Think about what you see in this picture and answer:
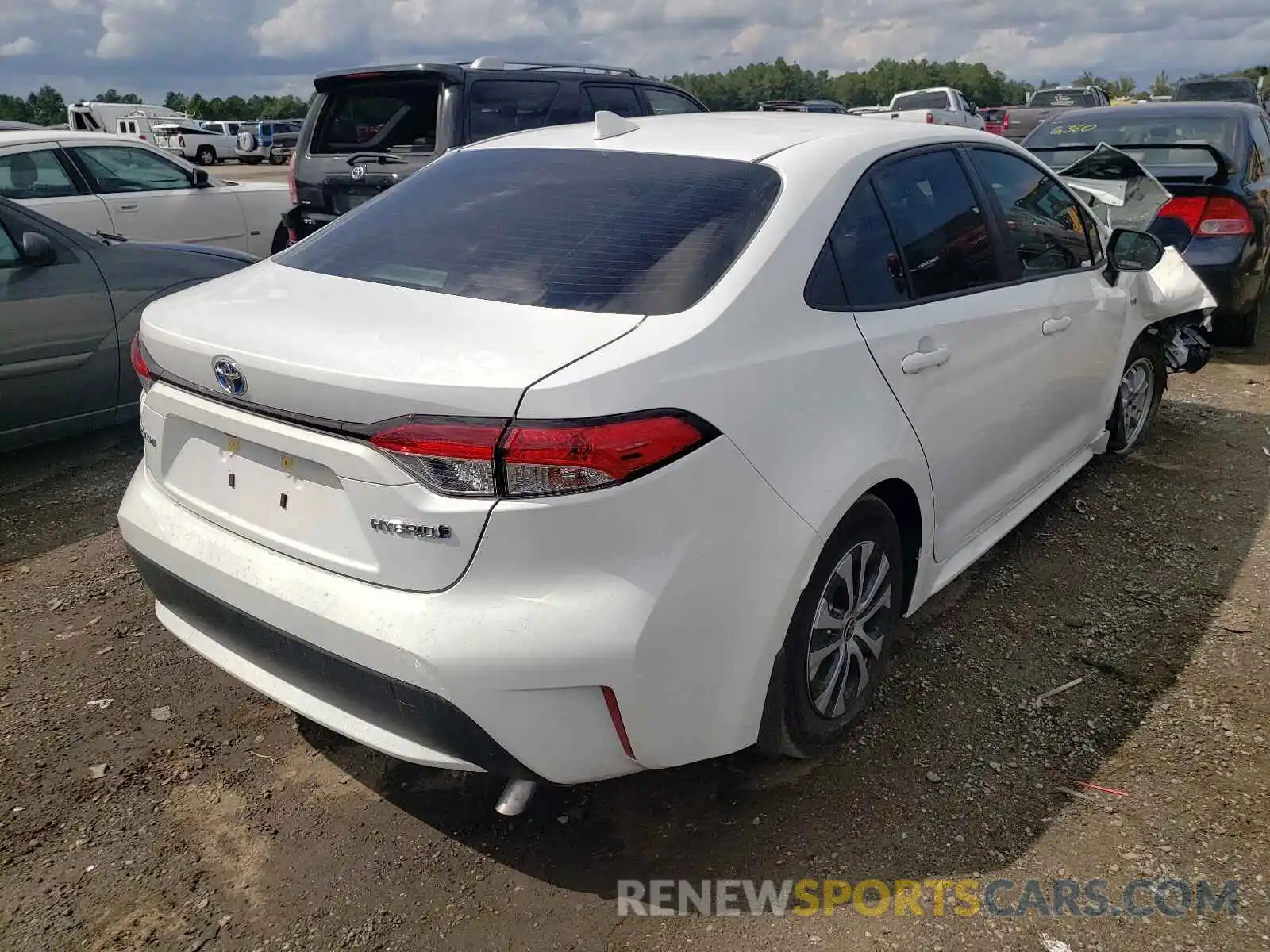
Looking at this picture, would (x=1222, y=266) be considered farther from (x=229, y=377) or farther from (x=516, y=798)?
(x=229, y=377)

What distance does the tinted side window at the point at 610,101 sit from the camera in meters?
7.37

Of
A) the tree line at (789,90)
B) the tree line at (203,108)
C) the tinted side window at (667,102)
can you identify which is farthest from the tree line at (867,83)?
the tinted side window at (667,102)

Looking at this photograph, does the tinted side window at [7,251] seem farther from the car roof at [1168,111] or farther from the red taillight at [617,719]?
the car roof at [1168,111]

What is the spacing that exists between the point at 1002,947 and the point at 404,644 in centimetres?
144

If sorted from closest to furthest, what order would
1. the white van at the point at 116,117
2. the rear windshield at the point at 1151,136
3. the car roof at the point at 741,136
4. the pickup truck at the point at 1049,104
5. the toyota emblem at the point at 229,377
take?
the toyota emblem at the point at 229,377 < the car roof at the point at 741,136 < the rear windshield at the point at 1151,136 < the pickup truck at the point at 1049,104 < the white van at the point at 116,117

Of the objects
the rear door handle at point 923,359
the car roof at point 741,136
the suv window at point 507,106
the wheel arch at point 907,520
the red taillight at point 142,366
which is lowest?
the wheel arch at point 907,520

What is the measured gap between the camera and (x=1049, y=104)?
27641mm

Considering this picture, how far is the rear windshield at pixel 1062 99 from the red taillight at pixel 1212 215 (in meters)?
20.4

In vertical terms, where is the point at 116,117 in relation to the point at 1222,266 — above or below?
below

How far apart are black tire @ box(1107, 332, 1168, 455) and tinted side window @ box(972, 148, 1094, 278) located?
823 mm

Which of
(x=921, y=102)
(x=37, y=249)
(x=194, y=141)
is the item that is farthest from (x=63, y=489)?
(x=194, y=141)

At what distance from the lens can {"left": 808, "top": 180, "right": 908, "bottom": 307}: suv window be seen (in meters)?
2.62

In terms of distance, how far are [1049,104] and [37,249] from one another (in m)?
28.5

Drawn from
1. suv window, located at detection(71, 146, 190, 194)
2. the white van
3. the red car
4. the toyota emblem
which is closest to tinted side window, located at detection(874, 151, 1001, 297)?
the toyota emblem
